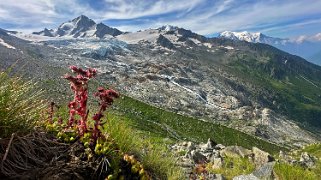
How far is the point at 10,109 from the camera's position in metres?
6.36

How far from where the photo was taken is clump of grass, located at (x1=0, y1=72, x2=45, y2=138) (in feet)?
20.4

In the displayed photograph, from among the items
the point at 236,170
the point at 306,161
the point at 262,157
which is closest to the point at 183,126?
the point at 306,161

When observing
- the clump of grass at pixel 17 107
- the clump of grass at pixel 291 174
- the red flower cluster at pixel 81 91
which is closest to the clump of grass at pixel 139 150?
the red flower cluster at pixel 81 91

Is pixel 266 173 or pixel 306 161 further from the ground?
pixel 266 173

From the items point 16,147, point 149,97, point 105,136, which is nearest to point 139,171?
point 105,136

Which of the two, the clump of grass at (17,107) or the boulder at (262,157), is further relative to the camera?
the boulder at (262,157)

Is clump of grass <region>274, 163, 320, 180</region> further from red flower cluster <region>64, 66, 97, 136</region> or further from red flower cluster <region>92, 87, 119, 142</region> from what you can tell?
red flower cluster <region>64, 66, 97, 136</region>

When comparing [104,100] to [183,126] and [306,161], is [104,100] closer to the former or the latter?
[306,161]

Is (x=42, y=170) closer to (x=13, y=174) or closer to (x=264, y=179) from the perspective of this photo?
(x=13, y=174)

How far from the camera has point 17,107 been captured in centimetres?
647

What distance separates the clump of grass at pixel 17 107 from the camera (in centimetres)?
623

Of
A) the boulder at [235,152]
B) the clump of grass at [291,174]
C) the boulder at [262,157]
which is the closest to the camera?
the clump of grass at [291,174]

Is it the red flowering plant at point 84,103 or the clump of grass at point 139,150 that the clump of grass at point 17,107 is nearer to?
the red flowering plant at point 84,103

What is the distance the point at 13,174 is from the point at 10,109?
43.0 inches
